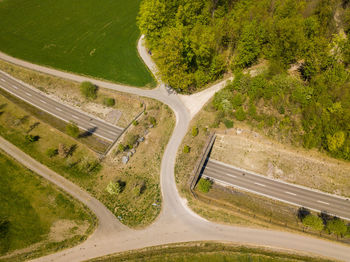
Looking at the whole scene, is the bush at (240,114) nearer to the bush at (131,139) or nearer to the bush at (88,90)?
the bush at (131,139)

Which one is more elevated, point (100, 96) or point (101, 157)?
point (100, 96)

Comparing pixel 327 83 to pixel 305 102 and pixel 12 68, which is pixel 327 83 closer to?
pixel 305 102

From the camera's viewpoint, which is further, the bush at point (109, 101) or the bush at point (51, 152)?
the bush at point (109, 101)

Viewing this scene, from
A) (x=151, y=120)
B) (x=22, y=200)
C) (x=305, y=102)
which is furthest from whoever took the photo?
(x=151, y=120)

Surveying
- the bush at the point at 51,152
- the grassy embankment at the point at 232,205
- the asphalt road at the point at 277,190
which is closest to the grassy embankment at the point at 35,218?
the bush at the point at 51,152

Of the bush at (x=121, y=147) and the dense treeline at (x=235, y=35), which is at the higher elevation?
the dense treeline at (x=235, y=35)

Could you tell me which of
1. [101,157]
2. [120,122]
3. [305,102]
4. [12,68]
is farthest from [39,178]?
[305,102]

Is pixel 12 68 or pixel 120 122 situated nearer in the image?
pixel 120 122
